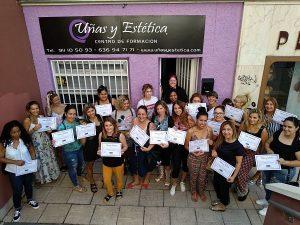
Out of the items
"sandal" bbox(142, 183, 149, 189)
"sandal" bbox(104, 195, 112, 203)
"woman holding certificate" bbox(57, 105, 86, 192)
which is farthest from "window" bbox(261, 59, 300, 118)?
"woman holding certificate" bbox(57, 105, 86, 192)

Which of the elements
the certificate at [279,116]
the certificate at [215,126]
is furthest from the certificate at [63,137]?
the certificate at [279,116]

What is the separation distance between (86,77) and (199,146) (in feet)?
12.0

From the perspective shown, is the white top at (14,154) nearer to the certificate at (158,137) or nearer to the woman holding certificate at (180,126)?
the certificate at (158,137)

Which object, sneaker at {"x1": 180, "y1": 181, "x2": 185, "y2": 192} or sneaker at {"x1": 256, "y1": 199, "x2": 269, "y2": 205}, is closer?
sneaker at {"x1": 256, "y1": 199, "x2": 269, "y2": 205}

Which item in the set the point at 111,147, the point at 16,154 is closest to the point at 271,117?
the point at 111,147

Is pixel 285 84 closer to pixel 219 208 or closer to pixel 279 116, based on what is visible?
pixel 279 116

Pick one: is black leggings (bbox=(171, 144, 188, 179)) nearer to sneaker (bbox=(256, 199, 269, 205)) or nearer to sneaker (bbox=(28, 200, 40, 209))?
sneaker (bbox=(256, 199, 269, 205))

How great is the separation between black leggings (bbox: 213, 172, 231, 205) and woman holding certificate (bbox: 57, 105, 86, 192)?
2.80 meters

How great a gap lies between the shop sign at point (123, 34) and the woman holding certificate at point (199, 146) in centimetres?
209

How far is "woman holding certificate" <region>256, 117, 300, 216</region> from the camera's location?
4.26 m

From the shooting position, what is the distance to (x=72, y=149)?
5.09 meters

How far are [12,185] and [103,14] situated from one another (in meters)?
4.12

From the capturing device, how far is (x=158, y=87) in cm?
658

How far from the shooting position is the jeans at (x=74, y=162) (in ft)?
16.8
